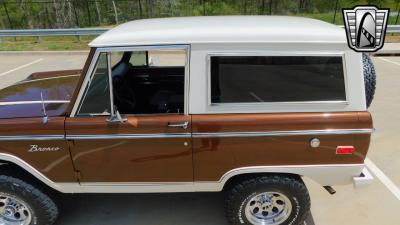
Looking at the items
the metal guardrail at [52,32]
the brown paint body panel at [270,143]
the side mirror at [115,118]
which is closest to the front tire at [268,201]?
the brown paint body panel at [270,143]

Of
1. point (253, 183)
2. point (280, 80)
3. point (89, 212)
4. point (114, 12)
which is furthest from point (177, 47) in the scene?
point (114, 12)

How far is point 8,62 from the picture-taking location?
11875mm

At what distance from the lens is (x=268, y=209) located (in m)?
3.29

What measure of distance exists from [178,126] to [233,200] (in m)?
0.85

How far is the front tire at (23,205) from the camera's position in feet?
10.2

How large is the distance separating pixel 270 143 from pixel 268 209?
0.72 metres

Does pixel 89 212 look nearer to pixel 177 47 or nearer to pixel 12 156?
pixel 12 156

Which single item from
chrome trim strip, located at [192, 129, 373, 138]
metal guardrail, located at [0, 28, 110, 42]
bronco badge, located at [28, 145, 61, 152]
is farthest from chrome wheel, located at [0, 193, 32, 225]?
metal guardrail, located at [0, 28, 110, 42]

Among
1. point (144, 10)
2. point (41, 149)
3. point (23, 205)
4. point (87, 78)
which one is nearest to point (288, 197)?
point (87, 78)

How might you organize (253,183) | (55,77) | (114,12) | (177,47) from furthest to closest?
(114,12), (55,77), (253,183), (177,47)

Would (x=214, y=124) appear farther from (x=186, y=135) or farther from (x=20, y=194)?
(x=20, y=194)

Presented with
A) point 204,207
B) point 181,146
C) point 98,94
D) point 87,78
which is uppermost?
point 87,78

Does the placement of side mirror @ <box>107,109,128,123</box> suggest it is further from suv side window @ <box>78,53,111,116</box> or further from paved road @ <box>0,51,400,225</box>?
paved road @ <box>0,51,400,225</box>

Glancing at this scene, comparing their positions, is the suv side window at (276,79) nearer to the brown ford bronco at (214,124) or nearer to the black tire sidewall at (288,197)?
the brown ford bronco at (214,124)
